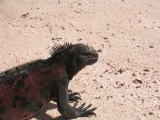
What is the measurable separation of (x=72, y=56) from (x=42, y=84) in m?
0.60

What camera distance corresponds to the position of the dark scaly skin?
4762 millimetres

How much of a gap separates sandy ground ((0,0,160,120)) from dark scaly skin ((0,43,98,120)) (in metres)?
0.35

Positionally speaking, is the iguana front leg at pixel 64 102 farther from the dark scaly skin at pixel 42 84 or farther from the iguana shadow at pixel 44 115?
the iguana shadow at pixel 44 115

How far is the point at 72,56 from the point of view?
5.29m

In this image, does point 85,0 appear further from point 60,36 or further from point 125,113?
point 125,113

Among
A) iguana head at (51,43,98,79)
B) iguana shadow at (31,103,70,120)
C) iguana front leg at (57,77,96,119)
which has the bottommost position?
iguana shadow at (31,103,70,120)

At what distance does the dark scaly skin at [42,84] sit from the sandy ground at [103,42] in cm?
35

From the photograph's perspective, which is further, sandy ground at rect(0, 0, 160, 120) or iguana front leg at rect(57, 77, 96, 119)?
sandy ground at rect(0, 0, 160, 120)

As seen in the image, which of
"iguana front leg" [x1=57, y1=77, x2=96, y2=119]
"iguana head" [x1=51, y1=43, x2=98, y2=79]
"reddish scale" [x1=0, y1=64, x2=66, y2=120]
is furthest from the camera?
"iguana head" [x1=51, y1=43, x2=98, y2=79]

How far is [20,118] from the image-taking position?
15.9 ft

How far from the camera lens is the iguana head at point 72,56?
526 centimetres

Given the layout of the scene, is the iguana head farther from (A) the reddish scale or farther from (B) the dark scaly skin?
(A) the reddish scale

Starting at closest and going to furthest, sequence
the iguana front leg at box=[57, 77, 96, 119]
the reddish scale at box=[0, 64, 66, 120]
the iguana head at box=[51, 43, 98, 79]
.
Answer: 1. the reddish scale at box=[0, 64, 66, 120]
2. the iguana front leg at box=[57, 77, 96, 119]
3. the iguana head at box=[51, 43, 98, 79]

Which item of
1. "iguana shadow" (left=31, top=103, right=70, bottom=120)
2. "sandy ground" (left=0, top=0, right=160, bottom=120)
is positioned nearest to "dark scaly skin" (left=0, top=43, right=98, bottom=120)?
"iguana shadow" (left=31, top=103, right=70, bottom=120)
